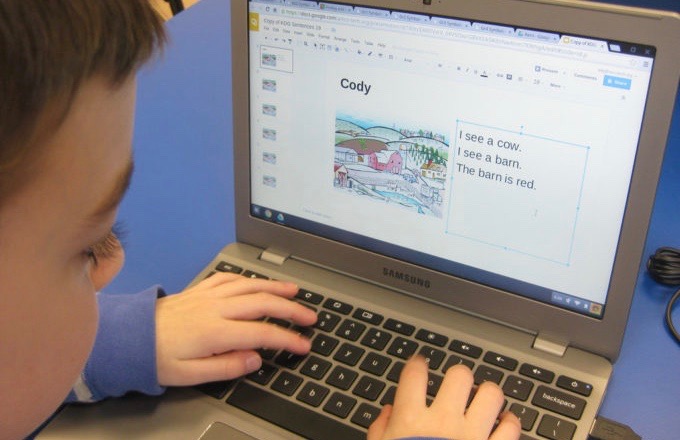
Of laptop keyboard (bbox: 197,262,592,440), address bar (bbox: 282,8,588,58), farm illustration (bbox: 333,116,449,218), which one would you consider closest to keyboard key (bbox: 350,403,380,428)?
laptop keyboard (bbox: 197,262,592,440)

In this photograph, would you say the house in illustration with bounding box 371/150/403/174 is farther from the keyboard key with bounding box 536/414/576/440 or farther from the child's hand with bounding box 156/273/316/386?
the keyboard key with bounding box 536/414/576/440

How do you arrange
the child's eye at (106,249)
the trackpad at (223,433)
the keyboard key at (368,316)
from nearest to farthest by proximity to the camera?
the child's eye at (106,249) < the trackpad at (223,433) < the keyboard key at (368,316)

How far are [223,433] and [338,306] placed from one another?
189 mm

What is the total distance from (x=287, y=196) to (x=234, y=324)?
17cm

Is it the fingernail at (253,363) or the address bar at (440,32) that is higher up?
the address bar at (440,32)

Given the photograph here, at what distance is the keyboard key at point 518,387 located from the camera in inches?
27.0

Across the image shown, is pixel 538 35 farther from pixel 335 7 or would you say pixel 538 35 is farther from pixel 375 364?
pixel 375 364

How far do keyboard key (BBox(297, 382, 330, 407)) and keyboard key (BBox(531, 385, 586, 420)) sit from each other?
194mm

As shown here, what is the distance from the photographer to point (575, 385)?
694 mm

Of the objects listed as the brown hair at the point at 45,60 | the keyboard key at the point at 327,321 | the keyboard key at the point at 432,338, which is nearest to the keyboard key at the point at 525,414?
the keyboard key at the point at 432,338

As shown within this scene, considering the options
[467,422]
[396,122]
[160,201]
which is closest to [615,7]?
[396,122]

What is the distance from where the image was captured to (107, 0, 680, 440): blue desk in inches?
29.7

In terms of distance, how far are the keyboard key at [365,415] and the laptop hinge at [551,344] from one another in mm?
179

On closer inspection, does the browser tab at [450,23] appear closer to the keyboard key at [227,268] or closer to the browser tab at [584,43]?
the browser tab at [584,43]
